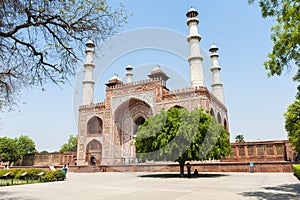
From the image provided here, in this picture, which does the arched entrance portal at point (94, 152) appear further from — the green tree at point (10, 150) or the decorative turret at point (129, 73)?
the green tree at point (10, 150)

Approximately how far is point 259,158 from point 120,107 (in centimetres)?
1394

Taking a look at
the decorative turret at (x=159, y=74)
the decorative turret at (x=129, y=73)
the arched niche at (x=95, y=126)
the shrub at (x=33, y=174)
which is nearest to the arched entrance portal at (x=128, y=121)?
the arched niche at (x=95, y=126)

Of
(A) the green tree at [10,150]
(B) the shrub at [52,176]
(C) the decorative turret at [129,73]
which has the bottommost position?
(B) the shrub at [52,176]

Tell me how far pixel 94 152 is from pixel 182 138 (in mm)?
16277

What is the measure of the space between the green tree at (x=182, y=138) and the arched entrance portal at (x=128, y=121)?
39.5ft

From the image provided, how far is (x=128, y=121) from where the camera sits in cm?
2647

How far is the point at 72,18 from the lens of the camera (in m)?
5.27

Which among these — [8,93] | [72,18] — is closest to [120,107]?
[8,93]

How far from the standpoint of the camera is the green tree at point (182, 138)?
11961mm

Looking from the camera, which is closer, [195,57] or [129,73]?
[195,57]

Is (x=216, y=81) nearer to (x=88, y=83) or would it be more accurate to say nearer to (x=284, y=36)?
(x=88, y=83)

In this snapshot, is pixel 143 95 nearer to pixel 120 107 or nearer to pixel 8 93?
pixel 120 107

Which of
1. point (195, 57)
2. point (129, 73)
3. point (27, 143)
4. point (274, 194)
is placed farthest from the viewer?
point (27, 143)

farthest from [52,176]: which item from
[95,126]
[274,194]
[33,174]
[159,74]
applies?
[159,74]
